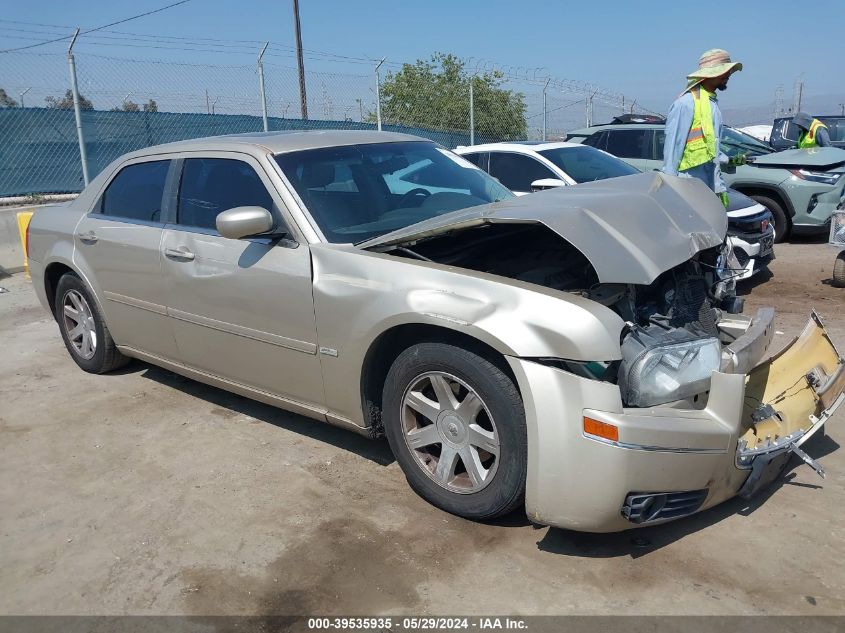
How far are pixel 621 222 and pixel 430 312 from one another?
3.16 feet

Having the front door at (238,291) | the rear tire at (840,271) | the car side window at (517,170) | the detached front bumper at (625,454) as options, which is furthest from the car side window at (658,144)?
the detached front bumper at (625,454)

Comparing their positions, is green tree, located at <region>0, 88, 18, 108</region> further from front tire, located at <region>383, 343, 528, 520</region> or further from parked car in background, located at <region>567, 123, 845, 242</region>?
front tire, located at <region>383, 343, 528, 520</region>

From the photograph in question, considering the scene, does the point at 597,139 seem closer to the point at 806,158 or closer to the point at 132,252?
the point at 806,158

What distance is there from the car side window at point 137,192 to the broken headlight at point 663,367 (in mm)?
2961

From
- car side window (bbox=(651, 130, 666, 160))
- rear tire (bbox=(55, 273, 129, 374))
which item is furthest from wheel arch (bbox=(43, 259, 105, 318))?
car side window (bbox=(651, 130, 666, 160))

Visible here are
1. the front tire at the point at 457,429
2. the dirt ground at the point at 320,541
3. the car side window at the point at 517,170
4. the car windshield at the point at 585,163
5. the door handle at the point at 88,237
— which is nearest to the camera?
the dirt ground at the point at 320,541

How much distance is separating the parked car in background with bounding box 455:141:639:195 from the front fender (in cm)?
465

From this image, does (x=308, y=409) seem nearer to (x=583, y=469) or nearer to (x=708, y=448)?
(x=583, y=469)

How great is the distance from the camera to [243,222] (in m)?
3.41

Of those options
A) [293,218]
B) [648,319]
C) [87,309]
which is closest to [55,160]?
[87,309]

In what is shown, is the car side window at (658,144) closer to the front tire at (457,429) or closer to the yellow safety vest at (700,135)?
the yellow safety vest at (700,135)

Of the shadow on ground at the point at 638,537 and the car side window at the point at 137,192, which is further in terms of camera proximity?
the car side window at the point at 137,192

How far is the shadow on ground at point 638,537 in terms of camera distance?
9.74 ft

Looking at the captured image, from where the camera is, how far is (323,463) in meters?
3.86
